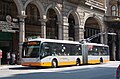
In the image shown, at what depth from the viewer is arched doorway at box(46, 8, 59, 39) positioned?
46.6 m

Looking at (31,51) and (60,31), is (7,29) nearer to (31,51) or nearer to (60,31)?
(31,51)

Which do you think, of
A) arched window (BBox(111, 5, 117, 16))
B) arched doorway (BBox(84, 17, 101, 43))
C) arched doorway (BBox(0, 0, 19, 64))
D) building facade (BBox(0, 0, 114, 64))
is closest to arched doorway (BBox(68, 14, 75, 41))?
building facade (BBox(0, 0, 114, 64))

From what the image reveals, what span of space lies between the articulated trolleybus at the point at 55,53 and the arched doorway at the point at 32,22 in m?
8.12

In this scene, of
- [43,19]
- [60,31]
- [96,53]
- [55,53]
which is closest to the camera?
[55,53]

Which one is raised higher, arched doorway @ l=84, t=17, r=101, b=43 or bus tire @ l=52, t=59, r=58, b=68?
arched doorway @ l=84, t=17, r=101, b=43

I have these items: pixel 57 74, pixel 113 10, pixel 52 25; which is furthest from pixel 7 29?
pixel 113 10

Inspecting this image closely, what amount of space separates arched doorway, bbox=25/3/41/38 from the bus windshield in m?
11.3

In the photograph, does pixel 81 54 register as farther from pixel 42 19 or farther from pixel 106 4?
pixel 106 4

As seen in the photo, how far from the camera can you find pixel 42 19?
4041cm

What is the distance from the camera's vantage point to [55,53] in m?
32.2

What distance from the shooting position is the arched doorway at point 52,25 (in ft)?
153

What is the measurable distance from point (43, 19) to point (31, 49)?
33.3 ft

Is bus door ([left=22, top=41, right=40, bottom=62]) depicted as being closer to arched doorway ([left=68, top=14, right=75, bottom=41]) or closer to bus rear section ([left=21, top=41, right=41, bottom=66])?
bus rear section ([left=21, top=41, right=41, bottom=66])

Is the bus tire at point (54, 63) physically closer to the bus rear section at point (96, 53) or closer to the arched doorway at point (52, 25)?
the bus rear section at point (96, 53)
